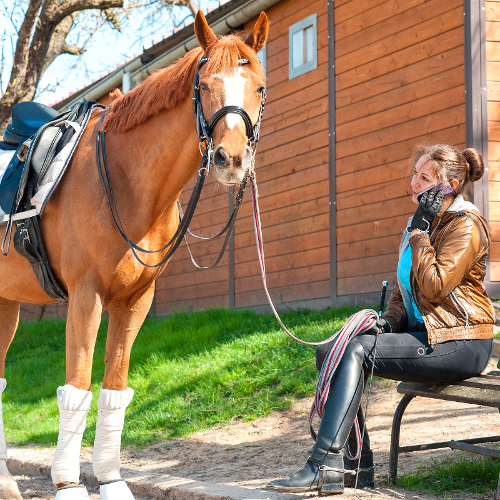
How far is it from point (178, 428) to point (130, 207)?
2830mm

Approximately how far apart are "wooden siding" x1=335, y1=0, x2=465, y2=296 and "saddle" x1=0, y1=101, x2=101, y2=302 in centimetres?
486

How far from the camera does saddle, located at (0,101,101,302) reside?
11.2 feet

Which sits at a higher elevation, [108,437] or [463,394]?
[463,394]

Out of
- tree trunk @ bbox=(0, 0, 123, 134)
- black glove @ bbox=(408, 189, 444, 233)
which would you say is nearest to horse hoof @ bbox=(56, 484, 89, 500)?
black glove @ bbox=(408, 189, 444, 233)

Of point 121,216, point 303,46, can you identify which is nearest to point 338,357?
point 121,216

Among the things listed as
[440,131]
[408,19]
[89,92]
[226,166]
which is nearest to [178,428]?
[226,166]

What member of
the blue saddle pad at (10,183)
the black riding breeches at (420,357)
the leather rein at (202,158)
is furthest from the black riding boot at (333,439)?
the blue saddle pad at (10,183)

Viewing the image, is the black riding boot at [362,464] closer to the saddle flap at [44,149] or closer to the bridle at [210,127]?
the bridle at [210,127]

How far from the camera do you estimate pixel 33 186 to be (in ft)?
11.6

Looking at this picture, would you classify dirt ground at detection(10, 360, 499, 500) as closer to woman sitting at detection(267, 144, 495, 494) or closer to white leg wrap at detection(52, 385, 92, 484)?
woman sitting at detection(267, 144, 495, 494)

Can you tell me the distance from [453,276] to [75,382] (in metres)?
1.88

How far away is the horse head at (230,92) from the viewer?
267 cm

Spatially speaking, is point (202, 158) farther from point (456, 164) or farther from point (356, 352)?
point (456, 164)

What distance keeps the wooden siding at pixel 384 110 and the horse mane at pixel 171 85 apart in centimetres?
475
